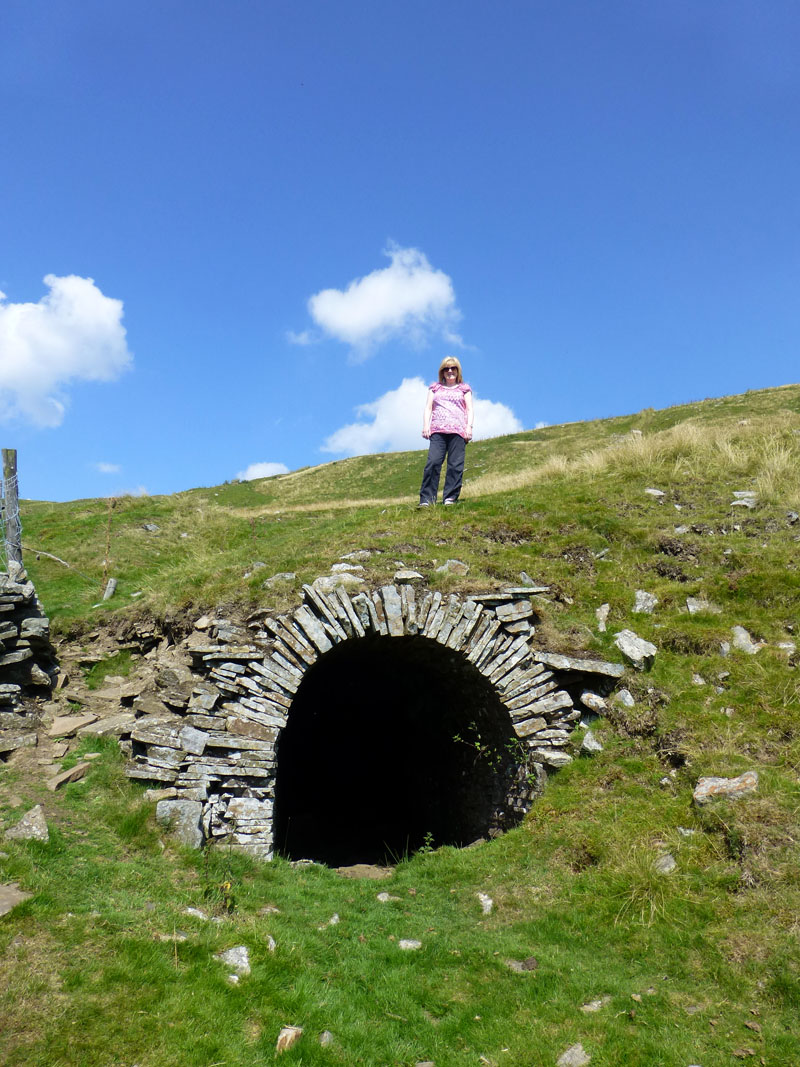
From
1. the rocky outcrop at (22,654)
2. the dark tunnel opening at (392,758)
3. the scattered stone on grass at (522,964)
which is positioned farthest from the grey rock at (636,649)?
the rocky outcrop at (22,654)

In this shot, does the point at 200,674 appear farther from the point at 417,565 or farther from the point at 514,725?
the point at 514,725

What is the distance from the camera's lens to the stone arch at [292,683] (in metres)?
7.45

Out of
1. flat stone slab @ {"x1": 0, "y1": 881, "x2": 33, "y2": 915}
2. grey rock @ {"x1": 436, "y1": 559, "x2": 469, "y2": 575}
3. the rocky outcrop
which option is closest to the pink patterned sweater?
grey rock @ {"x1": 436, "y1": 559, "x2": 469, "y2": 575}

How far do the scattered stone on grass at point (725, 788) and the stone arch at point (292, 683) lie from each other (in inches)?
61.6

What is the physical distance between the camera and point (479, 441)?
3988 cm

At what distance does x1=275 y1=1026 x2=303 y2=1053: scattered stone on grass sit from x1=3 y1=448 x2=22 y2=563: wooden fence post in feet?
26.4

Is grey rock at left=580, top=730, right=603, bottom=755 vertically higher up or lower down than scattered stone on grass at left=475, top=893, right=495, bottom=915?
higher up

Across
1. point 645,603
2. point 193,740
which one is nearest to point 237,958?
point 193,740

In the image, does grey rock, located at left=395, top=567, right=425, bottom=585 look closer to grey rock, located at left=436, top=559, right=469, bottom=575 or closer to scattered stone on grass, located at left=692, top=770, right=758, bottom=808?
grey rock, located at left=436, top=559, right=469, bottom=575

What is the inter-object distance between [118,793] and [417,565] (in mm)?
4503

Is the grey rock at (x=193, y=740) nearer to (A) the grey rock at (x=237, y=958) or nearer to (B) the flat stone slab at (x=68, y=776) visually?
(B) the flat stone slab at (x=68, y=776)

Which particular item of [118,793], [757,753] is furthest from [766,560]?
[118,793]

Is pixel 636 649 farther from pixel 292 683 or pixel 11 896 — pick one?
pixel 11 896

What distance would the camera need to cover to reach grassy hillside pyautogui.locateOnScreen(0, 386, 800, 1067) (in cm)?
476
